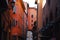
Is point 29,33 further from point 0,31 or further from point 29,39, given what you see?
point 0,31

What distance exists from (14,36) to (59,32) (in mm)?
25240

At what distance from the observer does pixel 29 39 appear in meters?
79.9

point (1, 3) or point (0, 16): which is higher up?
point (1, 3)

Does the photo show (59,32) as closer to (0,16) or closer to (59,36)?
(59,36)

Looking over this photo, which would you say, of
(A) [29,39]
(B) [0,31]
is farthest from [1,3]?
(A) [29,39]

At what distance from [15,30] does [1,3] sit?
2097 centimetres

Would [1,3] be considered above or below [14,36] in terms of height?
above

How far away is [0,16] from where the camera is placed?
1616 cm

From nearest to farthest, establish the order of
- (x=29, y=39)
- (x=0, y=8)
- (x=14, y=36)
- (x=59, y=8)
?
1. (x=59, y=8)
2. (x=0, y=8)
3. (x=14, y=36)
4. (x=29, y=39)

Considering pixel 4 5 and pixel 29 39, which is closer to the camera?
pixel 4 5

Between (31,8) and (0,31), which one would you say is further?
(31,8)

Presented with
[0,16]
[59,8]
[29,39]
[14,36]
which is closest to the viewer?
[59,8]

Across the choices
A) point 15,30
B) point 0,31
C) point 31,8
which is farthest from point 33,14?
point 0,31

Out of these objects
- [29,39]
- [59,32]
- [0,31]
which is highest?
[59,32]
